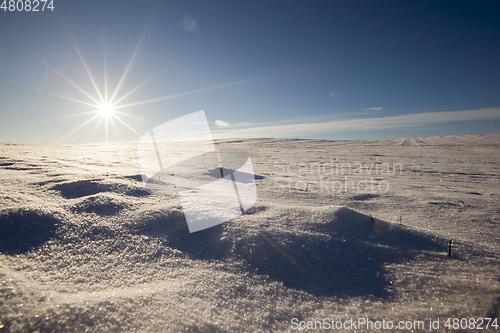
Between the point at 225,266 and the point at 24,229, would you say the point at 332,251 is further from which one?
the point at 24,229

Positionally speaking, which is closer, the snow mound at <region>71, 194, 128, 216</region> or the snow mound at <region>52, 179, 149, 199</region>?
the snow mound at <region>71, 194, 128, 216</region>

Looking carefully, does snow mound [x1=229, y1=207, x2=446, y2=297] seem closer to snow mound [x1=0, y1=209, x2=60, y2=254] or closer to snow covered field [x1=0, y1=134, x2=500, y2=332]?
snow covered field [x1=0, y1=134, x2=500, y2=332]

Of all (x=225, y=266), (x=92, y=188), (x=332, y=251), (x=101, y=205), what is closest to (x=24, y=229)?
(x=101, y=205)

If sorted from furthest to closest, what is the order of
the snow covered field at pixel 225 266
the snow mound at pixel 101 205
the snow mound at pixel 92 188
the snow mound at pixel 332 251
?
the snow mound at pixel 92 188 → the snow mound at pixel 101 205 → the snow mound at pixel 332 251 → the snow covered field at pixel 225 266

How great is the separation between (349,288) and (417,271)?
41 centimetres

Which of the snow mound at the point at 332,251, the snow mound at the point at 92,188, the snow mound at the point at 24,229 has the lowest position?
the snow mound at the point at 332,251

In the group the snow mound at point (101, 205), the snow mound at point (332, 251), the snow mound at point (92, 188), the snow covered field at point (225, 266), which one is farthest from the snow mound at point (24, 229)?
the snow mound at point (332, 251)

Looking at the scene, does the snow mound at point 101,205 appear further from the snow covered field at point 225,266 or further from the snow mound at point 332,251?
the snow mound at point 332,251

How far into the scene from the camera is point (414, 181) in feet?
11.6

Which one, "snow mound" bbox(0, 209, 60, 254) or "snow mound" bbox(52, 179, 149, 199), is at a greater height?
"snow mound" bbox(52, 179, 149, 199)

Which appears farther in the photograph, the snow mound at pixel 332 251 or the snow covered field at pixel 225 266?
the snow mound at pixel 332 251

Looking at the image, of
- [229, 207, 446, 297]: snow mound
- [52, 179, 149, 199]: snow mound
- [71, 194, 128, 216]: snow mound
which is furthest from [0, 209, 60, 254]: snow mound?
[229, 207, 446, 297]: snow mound

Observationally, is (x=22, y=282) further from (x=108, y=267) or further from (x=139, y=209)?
(x=139, y=209)

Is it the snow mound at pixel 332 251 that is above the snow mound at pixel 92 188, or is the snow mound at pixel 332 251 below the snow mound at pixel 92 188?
below
